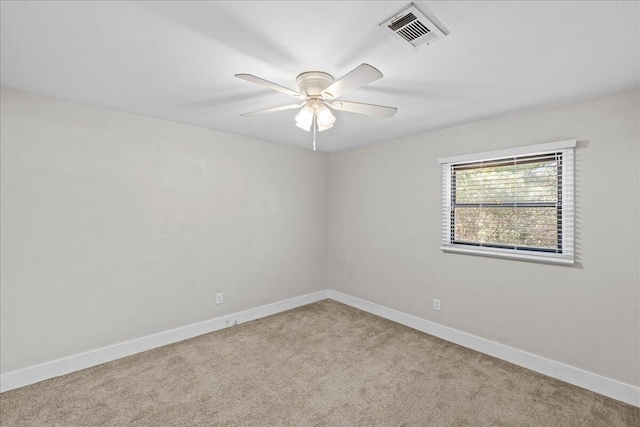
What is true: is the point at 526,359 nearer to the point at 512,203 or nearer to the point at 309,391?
the point at 512,203

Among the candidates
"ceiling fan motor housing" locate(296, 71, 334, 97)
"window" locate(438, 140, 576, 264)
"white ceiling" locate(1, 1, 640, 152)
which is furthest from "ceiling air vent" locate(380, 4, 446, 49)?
"window" locate(438, 140, 576, 264)

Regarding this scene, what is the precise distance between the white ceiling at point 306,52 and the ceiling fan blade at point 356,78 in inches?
7.3

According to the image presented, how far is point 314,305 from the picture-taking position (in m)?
4.36

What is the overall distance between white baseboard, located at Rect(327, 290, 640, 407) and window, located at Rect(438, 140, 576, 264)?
34.8 inches

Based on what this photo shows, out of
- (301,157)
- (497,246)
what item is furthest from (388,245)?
(301,157)

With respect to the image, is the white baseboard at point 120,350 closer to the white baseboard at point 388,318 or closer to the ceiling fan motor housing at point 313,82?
the white baseboard at point 388,318

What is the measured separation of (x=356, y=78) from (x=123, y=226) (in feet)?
8.45

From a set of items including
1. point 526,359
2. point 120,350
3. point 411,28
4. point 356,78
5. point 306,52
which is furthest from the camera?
point 120,350

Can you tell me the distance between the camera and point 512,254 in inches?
110

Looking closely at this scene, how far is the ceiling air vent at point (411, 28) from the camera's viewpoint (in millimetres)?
1386

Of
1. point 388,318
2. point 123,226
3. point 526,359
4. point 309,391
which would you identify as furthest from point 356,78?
point 388,318

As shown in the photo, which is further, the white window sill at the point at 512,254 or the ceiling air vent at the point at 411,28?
the white window sill at the point at 512,254

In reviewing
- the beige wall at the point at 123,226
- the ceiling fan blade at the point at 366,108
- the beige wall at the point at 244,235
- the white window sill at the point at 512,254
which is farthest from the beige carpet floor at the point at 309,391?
the ceiling fan blade at the point at 366,108

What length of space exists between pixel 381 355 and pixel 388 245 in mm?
1409
